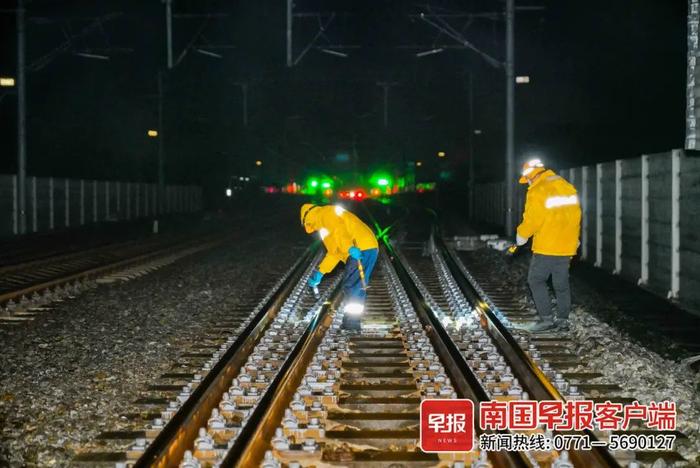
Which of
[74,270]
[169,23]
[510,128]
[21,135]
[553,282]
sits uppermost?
[169,23]

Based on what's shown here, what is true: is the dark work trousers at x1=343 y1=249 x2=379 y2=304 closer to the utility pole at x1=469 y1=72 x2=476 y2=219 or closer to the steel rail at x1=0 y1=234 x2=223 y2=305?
the steel rail at x1=0 y1=234 x2=223 y2=305

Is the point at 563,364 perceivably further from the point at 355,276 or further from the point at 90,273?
the point at 90,273

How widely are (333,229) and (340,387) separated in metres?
2.60

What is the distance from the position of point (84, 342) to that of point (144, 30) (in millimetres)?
21647

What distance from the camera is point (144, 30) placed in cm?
2858

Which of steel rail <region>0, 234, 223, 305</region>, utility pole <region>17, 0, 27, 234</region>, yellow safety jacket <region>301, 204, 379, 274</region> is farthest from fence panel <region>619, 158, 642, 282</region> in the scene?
utility pole <region>17, 0, 27, 234</region>

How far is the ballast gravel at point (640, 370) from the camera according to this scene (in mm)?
5844

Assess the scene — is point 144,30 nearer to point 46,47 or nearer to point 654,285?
point 46,47

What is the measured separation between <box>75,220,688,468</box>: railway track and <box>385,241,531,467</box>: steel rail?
0.6 inches

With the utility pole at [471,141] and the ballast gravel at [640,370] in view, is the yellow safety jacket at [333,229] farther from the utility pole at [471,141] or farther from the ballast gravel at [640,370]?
the utility pole at [471,141]

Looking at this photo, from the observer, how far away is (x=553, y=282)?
8.96m

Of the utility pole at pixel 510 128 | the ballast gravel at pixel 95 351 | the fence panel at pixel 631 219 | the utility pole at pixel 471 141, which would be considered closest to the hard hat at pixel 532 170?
the ballast gravel at pixel 95 351

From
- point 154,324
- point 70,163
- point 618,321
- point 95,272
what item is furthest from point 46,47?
point 618,321

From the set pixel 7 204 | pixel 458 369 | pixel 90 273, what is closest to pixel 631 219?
pixel 458 369
